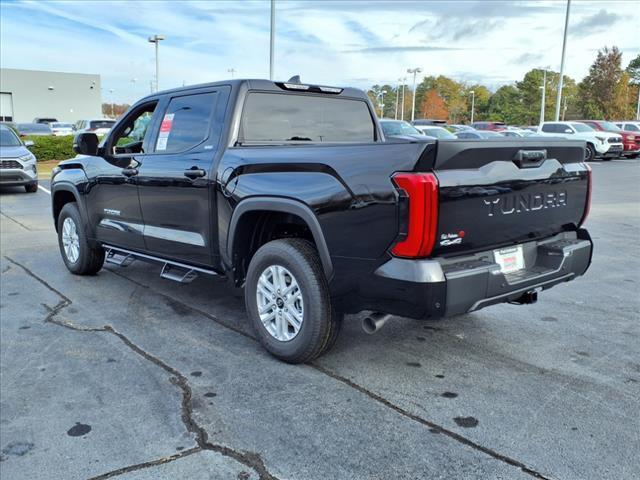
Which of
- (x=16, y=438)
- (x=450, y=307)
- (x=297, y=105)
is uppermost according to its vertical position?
(x=297, y=105)

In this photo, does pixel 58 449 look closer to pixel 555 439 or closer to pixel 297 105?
pixel 555 439

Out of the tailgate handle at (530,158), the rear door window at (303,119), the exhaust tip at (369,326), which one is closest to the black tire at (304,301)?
the exhaust tip at (369,326)

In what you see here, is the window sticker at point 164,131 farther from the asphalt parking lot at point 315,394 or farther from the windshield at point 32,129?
the windshield at point 32,129

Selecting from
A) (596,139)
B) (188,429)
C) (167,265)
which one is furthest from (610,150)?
(188,429)

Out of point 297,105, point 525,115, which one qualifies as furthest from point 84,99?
point 297,105

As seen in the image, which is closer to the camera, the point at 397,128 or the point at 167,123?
the point at 167,123

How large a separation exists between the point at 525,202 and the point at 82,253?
4.61 meters

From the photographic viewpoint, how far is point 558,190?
3920mm

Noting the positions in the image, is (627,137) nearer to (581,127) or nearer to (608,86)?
(581,127)

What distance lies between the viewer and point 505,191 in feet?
11.5

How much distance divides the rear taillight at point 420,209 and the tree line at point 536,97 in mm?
51088

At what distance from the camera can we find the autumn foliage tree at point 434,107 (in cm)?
10419

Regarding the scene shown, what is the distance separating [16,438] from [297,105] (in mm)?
3146

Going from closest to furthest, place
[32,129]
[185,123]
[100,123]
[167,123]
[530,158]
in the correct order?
[530,158]
[185,123]
[167,123]
[100,123]
[32,129]
